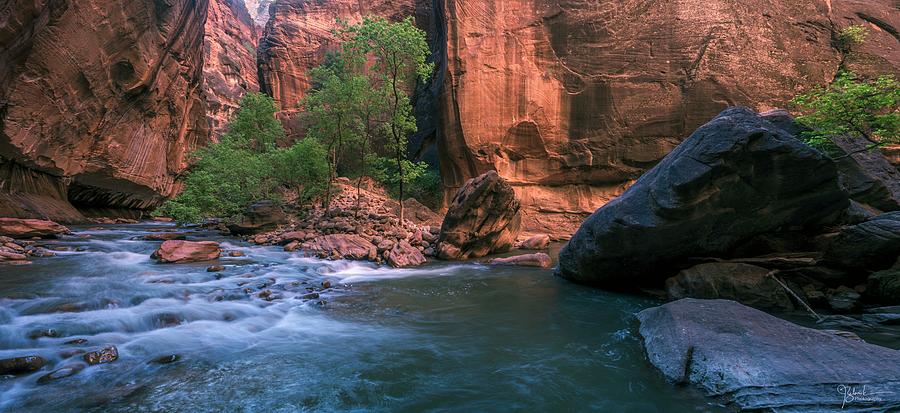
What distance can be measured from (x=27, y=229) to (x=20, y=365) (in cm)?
1030

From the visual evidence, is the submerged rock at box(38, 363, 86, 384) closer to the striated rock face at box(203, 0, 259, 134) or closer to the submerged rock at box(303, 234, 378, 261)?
the submerged rock at box(303, 234, 378, 261)

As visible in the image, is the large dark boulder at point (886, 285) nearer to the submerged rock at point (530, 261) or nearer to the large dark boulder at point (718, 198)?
the large dark boulder at point (718, 198)

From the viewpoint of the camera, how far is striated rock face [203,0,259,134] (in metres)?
36.2

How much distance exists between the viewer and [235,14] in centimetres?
4662

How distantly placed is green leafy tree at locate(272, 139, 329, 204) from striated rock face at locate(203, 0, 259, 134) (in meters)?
22.3

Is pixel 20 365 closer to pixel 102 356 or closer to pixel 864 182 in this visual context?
pixel 102 356

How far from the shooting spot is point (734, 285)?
5832mm

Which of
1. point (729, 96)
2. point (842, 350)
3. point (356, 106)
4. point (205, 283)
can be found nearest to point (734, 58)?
point (729, 96)

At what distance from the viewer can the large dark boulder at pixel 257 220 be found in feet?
46.7

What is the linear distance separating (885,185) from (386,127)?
47.3ft

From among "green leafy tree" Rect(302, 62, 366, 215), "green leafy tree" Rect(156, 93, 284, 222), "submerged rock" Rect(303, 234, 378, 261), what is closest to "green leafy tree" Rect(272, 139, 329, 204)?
"green leafy tree" Rect(302, 62, 366, 215)

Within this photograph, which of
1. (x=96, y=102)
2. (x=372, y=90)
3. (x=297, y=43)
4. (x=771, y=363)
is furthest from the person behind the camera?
(x=297, y=43)

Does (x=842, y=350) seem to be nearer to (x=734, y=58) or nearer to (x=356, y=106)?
(x=356, y=106)

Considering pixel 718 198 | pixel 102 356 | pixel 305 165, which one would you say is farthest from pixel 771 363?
pixel 305 165
